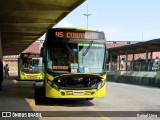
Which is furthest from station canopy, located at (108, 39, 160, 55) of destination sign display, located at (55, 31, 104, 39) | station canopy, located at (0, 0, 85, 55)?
destination sign display, located at (55, 31, 104, 39)

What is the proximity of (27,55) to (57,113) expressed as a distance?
23.6 meters

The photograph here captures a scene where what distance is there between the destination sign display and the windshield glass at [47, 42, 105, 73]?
0.99 ft

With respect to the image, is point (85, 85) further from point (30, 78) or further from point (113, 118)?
point (30, 78)

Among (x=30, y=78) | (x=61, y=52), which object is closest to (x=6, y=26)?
(x=30, y=78)

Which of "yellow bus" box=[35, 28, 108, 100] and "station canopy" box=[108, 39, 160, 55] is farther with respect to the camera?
"station canopy" box=[108, 39, 160, 55]

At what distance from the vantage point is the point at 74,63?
15211mm

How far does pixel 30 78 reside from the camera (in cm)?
3412

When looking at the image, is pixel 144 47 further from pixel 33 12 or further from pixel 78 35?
pixel 78 35

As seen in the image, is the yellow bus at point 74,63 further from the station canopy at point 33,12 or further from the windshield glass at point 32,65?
the windshield glass at point 32,65

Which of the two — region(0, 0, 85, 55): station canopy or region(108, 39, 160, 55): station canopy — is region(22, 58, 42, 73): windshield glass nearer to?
region(0, 0, 85, 55): station canopy

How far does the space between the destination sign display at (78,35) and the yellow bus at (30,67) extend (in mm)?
18084

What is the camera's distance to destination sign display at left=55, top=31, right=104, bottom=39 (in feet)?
50.8

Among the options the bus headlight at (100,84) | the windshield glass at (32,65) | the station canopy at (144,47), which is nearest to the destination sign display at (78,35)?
the bus headlight at (100,84)

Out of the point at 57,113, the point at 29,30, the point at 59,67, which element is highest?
the point at 29,30
